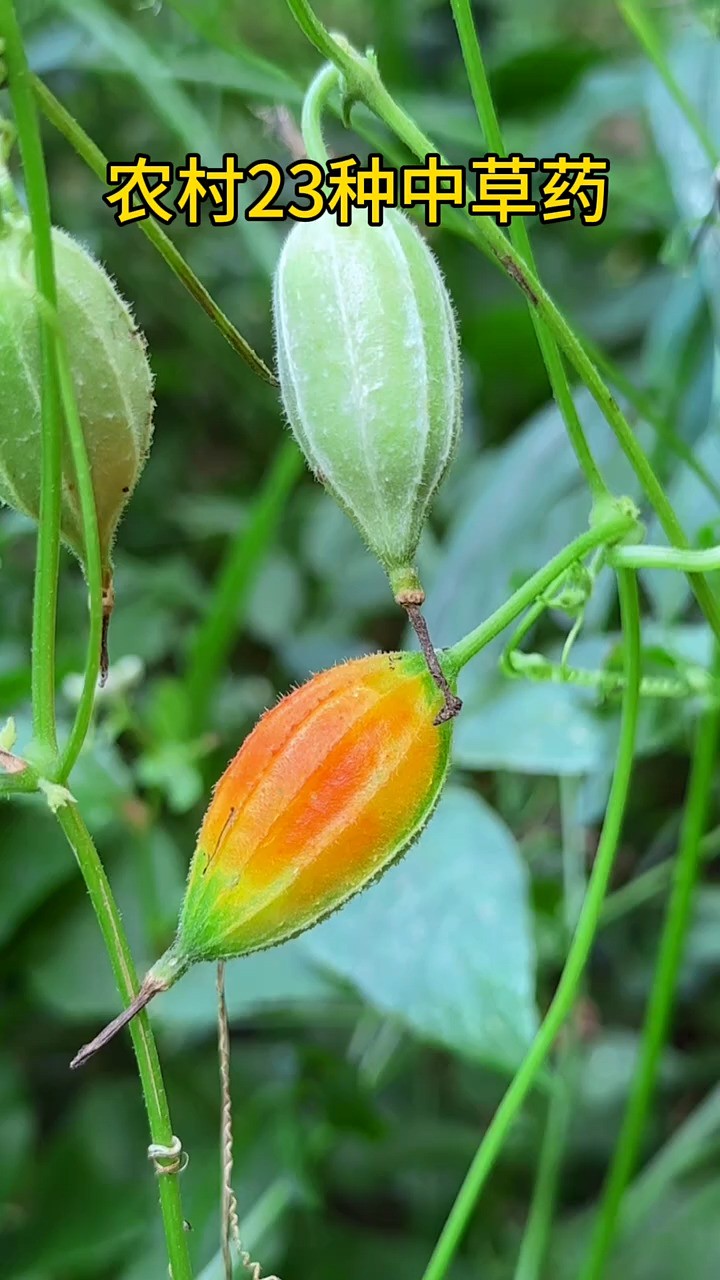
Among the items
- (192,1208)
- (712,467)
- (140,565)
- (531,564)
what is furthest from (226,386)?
(192,1208)

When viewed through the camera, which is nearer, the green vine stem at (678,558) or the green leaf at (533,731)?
the green vine stem at (678,558)

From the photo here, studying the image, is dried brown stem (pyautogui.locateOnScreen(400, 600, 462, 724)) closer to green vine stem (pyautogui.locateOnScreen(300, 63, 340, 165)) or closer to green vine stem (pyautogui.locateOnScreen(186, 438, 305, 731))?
green vine stem (pyautogui.locateOnScreen(300, 63, 340, 165))

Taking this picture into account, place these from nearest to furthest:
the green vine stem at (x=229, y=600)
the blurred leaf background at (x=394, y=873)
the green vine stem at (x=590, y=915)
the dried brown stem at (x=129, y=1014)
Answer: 1. the dried brown stem at (x=129, y=1014)
2. the green vine stem at (x=590, y=915)
3. the blurred leaf background at (x=394, y=873)
4. the green vine stem at (x=229, y=600)

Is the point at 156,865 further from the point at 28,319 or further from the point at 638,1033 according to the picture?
the point at 28,319

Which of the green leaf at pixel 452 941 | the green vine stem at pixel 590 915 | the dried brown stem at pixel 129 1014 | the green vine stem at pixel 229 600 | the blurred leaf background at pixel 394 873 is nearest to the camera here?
the dried brown stem at pixel 129 1014

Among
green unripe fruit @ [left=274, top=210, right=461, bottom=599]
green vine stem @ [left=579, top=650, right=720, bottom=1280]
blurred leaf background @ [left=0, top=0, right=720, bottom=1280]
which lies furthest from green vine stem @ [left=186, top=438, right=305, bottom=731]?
green unripe fruit @ [left=274, top=210, right=461, bottom=599]

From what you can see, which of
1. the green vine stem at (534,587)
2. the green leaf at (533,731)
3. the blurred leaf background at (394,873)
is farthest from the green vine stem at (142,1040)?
the green leaf at (533,731)

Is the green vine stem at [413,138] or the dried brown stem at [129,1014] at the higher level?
the green vine stem at [413,138]

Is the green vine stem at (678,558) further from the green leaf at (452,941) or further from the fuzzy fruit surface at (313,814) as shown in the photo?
the green leaf at (452,941)
